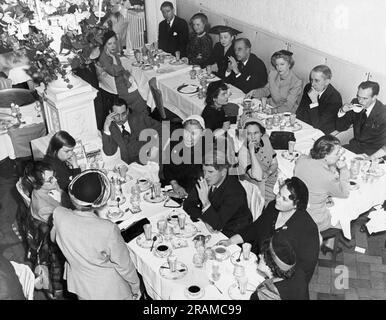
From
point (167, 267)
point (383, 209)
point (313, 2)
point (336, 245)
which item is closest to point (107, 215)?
point (167, 267)

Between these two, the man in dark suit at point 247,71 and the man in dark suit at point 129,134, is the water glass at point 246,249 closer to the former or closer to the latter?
the man in dark suit at point 129,134

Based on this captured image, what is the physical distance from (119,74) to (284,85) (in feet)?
7.86

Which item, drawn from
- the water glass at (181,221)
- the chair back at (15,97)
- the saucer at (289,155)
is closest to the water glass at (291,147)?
the saucer at (289,155)

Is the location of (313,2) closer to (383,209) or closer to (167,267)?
(383,209)

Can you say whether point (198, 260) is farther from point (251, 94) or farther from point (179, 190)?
point (251, 94)

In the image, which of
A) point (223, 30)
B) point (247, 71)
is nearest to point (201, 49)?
point (223, 30)

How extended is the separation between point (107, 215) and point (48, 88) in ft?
5.86

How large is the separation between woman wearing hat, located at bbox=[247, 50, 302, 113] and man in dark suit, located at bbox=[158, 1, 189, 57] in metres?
2.38

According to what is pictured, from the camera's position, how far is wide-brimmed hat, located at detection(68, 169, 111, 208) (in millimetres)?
3432

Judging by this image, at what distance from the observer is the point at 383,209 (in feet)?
17.0

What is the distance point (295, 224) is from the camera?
398 cm

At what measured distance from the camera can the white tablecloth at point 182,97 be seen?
6730 millimetres

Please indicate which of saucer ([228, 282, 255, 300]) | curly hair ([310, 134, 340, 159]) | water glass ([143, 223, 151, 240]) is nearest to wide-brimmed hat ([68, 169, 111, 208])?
water glass ([143, 223, 151, 240])

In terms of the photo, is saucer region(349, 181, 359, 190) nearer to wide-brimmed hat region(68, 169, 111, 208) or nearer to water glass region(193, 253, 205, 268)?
water glass region(193, 253, 205, 268)
